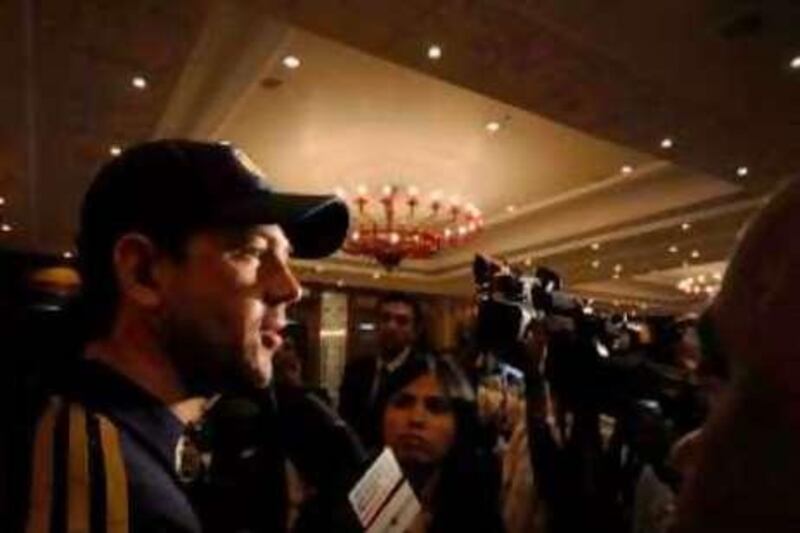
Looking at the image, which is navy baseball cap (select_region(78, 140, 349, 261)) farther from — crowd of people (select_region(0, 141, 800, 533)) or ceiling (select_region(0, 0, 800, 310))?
ceiling (select_region(0, 0, 800, 310))

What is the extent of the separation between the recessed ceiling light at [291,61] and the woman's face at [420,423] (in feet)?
10.1

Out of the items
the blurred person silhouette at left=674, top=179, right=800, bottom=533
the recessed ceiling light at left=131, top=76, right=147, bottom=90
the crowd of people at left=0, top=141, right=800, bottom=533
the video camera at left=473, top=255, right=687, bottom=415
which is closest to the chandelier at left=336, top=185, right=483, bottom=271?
the recessed ceiling light at left=131, top=76, right=147, bottom=90

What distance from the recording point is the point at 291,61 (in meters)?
4.62

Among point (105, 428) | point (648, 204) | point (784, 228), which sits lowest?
point (105, 428)

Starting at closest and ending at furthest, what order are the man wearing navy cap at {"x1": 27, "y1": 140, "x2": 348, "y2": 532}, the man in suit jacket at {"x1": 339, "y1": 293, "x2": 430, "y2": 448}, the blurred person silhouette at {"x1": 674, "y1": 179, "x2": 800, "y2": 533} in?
the blurred person silhouette at {"x1": 674, "y1": 179, "x2": 800, "y2": 533}, the man wearing navy cap at {"x1": 27, "y1": 140, "x2": 348, "y2": 532}, the man in suit jacket at {"x1": 339, "y1": 293, "x2": 430, "y2": 448}

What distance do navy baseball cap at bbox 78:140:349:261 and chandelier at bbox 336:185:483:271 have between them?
637 centimetres

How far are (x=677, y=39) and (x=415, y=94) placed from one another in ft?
6.01

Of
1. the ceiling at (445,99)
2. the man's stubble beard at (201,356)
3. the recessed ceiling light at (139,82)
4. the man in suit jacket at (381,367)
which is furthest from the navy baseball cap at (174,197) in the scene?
the recessed ceiling light at (139,82)

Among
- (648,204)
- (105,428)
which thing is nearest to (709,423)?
(105,428)

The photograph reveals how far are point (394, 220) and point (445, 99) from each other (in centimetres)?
295

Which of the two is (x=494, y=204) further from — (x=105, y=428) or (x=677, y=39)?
(x=105, y=428)

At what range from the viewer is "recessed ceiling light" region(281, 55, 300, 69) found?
460cm

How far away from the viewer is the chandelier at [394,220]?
24.3 ft

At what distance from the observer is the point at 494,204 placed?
8156 millimetres
